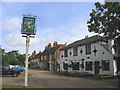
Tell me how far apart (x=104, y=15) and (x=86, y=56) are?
1182 cm

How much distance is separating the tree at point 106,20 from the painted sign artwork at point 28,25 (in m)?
5.60

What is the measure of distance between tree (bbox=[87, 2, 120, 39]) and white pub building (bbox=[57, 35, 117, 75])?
2732 mm

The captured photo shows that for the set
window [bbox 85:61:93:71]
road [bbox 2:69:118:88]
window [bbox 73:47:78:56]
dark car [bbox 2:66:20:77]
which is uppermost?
window [bbox 73:47:78:56]

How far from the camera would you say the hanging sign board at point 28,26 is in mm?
12141

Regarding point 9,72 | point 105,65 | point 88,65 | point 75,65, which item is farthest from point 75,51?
point 9,72

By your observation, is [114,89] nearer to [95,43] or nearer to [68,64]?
[95,43]

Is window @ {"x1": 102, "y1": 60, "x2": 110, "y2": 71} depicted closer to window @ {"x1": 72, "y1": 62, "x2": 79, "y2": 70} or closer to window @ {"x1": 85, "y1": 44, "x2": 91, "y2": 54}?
window @ {"x1": 85, "y1": 44, "x2": 91, "y2": 54}

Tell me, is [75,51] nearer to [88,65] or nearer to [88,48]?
[88,48]

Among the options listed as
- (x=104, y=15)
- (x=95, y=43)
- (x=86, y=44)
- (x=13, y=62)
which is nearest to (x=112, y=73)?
(x=95, y=43)

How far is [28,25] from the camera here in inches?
483

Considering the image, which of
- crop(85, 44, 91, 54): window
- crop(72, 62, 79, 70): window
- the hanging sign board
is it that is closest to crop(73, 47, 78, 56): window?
crop(72, 62, 79, 70): window

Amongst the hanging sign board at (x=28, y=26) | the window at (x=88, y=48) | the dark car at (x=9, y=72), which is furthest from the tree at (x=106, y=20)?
the dark car at (x=9, y=72)

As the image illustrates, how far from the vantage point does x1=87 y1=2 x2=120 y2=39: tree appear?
469 inches

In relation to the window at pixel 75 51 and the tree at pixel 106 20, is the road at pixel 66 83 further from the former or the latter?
the window at pixel 75 51
